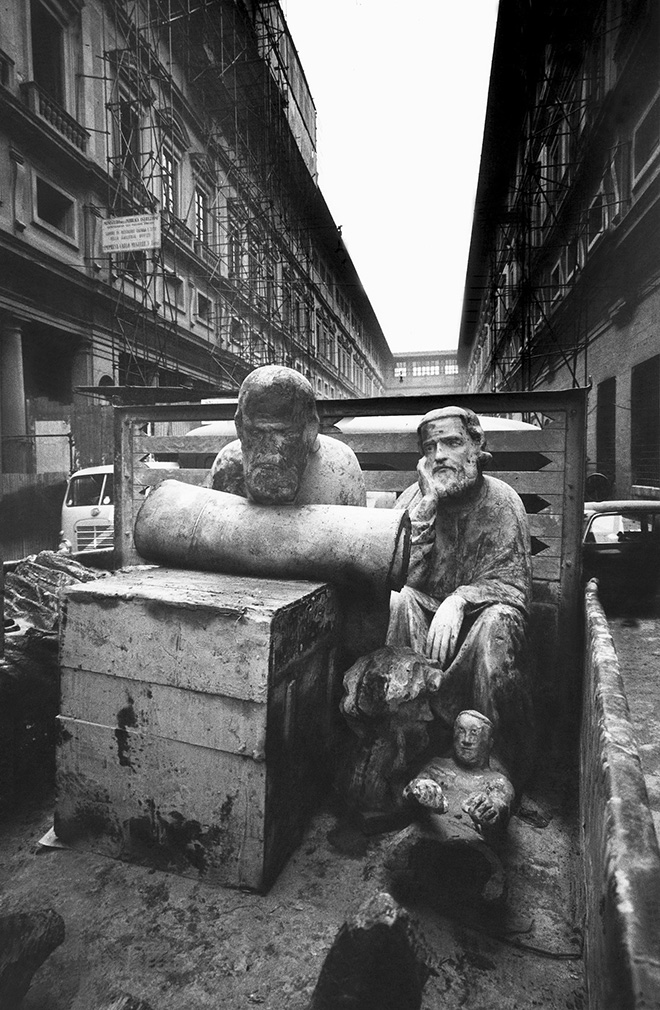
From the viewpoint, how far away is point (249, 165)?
16.6 m

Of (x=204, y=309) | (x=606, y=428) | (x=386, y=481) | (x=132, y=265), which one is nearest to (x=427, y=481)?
(x=386, y=481)

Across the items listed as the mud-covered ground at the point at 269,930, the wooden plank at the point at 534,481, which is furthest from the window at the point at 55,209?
the mud-covered ground at the point at 269,930

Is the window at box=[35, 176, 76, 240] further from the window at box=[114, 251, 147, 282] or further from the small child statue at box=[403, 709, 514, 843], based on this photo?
the small child statue at box=[403, 709, 514, 843]

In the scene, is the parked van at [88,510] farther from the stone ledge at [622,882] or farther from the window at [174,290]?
the stone ledge at [622,882]

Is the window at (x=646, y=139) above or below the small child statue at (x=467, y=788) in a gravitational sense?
above

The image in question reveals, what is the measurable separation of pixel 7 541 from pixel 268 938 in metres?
4.95

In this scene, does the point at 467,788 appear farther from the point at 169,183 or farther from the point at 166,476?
the point at 169,183

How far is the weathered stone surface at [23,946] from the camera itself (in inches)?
62.3

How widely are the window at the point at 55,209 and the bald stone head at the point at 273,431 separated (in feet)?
20.4

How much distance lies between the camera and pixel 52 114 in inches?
218

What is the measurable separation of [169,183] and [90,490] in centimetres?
765

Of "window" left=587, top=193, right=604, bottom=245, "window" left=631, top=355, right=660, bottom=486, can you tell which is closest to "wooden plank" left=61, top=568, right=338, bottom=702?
"window" left=631, top=355, right=660, bottom=486

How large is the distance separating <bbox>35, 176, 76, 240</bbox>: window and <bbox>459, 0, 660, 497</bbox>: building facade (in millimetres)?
7096

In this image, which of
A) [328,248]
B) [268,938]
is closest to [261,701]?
[268,938]
